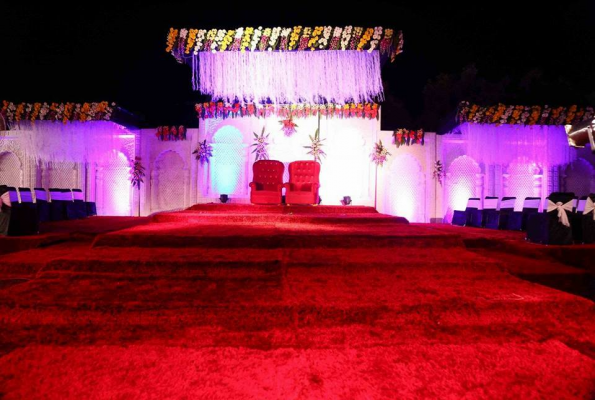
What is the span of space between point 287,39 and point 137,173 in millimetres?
5580

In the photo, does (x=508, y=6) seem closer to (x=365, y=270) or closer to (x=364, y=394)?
(x=365, y=270)

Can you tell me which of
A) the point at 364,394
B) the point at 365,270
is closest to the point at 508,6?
the point at 365,270

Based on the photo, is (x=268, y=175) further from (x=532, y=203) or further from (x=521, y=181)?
(x=521, y=181)

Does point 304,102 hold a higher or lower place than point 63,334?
higher

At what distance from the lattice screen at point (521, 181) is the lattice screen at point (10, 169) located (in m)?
14.4

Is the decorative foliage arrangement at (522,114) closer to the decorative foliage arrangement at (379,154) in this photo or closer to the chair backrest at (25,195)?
the decorative foliage arrangement at (379,154)

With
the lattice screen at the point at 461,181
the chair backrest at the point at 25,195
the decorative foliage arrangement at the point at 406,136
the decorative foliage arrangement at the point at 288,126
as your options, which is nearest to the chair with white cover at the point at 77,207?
the chair backrest at the point at 25,195

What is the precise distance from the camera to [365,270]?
320 cm

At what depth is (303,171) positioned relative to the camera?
8789 mm

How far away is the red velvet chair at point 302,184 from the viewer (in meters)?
8.15

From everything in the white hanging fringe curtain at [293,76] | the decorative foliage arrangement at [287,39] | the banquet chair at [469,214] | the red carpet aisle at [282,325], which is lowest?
the red carpet aisle at [282,325]

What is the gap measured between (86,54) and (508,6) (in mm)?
12311

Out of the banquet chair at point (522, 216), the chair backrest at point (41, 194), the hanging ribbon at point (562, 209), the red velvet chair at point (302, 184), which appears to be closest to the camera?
the hanging ribbon at point (562, 209)

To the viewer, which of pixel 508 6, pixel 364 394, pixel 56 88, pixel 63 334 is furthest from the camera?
pixel 56 88
